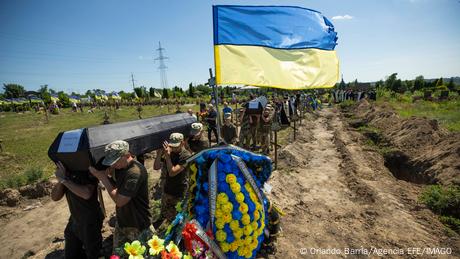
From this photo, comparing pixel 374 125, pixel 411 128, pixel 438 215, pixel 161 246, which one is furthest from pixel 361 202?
pixel 374 125

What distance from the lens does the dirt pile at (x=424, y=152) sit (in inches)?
230

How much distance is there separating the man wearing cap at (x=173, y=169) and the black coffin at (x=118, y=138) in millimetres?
535

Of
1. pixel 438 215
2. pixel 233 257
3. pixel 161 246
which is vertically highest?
pixel 161 246

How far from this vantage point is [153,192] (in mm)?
5570

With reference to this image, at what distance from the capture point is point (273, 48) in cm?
320

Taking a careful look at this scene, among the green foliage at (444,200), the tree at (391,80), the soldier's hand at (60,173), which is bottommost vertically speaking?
the green foliage at (444,200)

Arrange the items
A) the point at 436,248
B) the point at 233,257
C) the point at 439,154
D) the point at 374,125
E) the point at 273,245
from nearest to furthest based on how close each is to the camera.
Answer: the point at 233,257 → the point at 273,245 → the point at 436,248 → the point at 439,154 → the point at 374,125

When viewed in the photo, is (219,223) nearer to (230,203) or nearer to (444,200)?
(230,203)

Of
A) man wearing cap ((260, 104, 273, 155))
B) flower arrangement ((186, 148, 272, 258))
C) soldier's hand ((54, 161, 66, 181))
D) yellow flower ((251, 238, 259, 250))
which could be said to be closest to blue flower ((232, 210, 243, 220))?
flower arrangement ((186, 148, 272, 258))

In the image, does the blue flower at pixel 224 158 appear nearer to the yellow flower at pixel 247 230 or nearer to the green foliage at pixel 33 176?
the yellow flower at pixel 247 230

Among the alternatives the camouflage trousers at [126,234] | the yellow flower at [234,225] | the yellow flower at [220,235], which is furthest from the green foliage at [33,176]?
the yellow flower at [234,225]

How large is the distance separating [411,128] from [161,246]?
1092 centimetres

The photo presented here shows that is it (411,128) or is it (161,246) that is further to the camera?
(411,128)

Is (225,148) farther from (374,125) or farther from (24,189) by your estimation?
(374,125)
